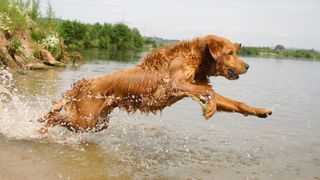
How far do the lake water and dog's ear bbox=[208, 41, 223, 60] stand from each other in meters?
1.69

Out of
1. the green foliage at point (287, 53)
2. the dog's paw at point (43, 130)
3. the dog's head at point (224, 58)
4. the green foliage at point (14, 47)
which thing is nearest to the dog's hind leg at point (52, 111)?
the dog's paw at point (43, 130)

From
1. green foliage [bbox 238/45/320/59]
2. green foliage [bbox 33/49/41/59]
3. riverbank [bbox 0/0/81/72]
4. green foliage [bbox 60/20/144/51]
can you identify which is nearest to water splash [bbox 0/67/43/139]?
riverbank [bbox 0/0/81/72]

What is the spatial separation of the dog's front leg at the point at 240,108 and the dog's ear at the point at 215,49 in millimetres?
709

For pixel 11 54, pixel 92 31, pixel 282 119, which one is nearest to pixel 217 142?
pixel 282 119

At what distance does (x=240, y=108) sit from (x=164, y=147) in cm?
183

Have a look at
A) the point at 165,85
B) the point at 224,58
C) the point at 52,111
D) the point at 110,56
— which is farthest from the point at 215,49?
the point at 110,56

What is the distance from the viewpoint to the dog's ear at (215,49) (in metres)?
7.16

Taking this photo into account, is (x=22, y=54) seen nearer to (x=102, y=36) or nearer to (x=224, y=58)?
(x=224, y=58)

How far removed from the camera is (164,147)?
26.3ft

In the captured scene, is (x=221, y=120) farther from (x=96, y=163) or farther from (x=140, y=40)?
(x=140, y=40)

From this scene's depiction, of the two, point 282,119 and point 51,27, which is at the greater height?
point 51,27

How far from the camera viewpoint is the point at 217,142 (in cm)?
868

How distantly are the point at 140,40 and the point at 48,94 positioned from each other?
300 feet

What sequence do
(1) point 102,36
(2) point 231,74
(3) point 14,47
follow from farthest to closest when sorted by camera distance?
(1) point 102,36 < (3) point 14,47 < (2) point 231,74
